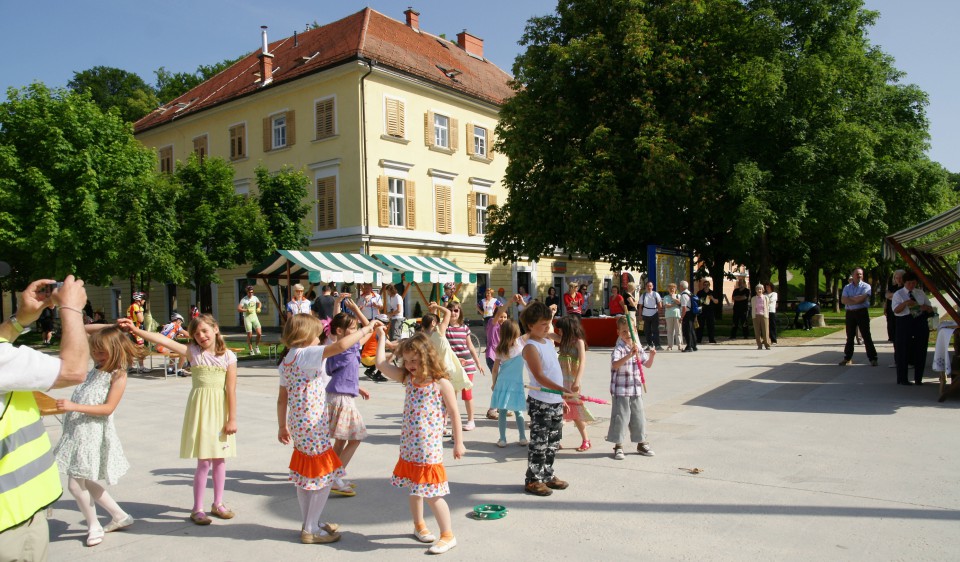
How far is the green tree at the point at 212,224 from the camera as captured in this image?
24797 millimetres

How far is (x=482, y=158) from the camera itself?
36000mm

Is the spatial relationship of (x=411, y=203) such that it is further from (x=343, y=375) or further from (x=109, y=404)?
(x=109, y=404)

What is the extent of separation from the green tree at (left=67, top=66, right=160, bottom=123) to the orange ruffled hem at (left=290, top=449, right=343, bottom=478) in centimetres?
4898

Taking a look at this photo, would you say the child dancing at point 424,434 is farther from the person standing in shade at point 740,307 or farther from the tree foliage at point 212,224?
the tree foliage at point 212,224

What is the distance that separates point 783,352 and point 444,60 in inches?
1002

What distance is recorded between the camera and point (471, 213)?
3525 cm

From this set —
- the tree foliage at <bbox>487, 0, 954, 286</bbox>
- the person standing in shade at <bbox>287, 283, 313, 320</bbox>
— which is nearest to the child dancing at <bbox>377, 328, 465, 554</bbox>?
the person standing in shade at <bbox>287, 283, 313, 320</bbox>

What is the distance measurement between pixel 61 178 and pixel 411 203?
47.3 feet

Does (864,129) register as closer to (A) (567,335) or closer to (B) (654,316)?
(B) (654,316)

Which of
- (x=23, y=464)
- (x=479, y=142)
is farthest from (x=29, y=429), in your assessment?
(x=479, y=142)

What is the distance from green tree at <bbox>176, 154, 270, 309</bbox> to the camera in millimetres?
24797

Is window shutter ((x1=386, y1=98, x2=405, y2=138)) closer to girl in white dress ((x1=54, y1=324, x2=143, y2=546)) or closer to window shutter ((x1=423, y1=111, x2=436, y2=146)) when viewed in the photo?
window shutter ((x1=423, y1=111, x2=436, y2=146))

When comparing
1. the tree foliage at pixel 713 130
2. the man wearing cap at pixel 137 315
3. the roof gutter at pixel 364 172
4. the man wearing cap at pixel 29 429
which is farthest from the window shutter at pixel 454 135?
the man wearing cap at pixel 29 429

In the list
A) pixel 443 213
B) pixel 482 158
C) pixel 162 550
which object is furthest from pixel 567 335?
pixel 482 158
